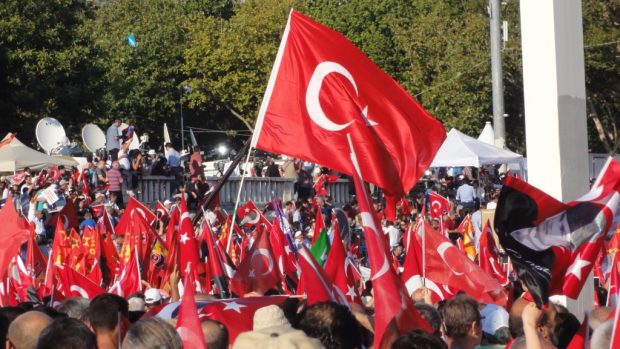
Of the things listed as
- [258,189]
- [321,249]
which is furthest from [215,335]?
[258,189]

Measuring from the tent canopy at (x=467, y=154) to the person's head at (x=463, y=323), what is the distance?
72.2 ft

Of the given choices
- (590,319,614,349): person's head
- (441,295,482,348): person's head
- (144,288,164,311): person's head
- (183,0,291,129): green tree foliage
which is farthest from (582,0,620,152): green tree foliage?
(590,319,614,349): person's head

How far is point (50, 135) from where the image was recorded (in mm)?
40281

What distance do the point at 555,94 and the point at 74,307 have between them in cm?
317

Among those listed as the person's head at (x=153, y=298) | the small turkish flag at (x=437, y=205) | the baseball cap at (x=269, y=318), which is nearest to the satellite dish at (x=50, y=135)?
the small turkish flag at (x=437, y=205)

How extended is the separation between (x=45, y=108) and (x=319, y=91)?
126 ft

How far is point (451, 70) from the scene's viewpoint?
53719 millimetres

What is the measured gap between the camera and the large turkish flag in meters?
9.86

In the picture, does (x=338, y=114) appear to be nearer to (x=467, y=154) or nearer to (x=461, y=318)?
(x=461, y=318)

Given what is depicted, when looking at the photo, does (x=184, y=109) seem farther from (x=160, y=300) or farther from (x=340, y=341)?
(x=340, y=341)

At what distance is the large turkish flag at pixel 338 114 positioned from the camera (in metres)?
9.86

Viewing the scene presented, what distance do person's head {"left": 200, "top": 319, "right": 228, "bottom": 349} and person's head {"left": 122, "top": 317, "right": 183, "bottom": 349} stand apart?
2.37 feet

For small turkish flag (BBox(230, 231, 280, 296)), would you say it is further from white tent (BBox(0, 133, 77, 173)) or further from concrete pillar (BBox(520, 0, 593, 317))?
white tent (BBox(0, 133, 77, 173))

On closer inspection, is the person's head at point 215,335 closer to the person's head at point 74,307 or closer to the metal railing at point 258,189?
the person's head at point 74,307
